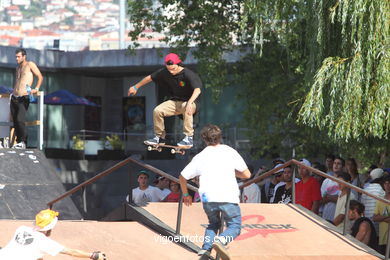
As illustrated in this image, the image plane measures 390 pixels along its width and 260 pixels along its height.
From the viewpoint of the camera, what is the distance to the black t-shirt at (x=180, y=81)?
11.9m

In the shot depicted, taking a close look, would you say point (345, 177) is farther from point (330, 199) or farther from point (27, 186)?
point (27, 186)

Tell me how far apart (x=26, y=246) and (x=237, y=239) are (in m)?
4.10

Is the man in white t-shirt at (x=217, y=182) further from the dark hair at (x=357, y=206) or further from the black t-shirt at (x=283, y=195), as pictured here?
the black t-shirt at (x=283, y=195)

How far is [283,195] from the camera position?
13.5 m

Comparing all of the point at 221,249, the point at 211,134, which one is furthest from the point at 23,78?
the point at 221,249

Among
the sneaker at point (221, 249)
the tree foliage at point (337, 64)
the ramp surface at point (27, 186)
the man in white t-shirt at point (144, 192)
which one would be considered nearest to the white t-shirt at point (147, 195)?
the man in white t-shirt at point (144, 192)

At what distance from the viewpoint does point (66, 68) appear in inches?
1420

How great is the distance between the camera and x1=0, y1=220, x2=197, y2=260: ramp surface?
33.8 ft

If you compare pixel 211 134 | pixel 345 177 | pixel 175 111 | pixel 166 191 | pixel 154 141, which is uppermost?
pixel 175 111

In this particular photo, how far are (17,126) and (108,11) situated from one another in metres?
60.5

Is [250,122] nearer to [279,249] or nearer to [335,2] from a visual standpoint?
[335,2]

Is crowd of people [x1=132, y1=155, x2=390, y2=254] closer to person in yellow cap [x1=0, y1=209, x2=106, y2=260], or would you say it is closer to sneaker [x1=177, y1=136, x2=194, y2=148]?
sneaker [x1=177, y1=136, x2=194, y2=148]

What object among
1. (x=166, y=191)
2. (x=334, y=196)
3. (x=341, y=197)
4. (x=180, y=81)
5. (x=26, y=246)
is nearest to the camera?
(x=26, y=246)

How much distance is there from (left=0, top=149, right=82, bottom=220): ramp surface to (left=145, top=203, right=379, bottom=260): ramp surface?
203cm
